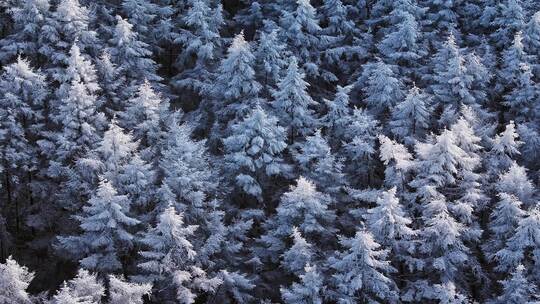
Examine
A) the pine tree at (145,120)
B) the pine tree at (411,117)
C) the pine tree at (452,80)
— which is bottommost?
the pine tree at (145,120)

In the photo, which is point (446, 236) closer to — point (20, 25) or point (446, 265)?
point (446, 265)

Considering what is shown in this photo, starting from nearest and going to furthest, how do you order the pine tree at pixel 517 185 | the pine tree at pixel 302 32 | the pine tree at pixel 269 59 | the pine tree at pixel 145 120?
the pine tree at pixel 517 185 < the pine tree at pixel 145 120 < the pine tree at pixel 269 59 < the pine tree at pixel 302 32

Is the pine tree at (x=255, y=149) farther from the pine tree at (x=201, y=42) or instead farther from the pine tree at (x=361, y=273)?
the pine tree at (x=201, y=42)

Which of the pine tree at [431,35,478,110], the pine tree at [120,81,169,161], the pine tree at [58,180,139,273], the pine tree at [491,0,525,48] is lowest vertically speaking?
the pine tree at [58,180,139,273]

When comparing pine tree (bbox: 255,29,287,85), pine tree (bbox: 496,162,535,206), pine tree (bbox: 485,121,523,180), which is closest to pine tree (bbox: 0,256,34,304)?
pine tree (bbox: 255,29,287,85)

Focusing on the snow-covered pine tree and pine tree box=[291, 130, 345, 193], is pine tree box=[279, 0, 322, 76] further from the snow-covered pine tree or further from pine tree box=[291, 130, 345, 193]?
the snow-covered pine tree

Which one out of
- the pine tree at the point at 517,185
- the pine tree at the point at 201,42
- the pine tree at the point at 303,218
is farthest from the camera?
the pine tree at the point at 201,42

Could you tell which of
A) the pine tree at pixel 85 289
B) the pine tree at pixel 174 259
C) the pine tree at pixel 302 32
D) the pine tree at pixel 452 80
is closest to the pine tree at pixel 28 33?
the pine tree at pixel 302 32

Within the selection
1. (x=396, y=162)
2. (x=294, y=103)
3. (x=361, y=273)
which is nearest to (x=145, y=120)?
(x=294, y=103)
